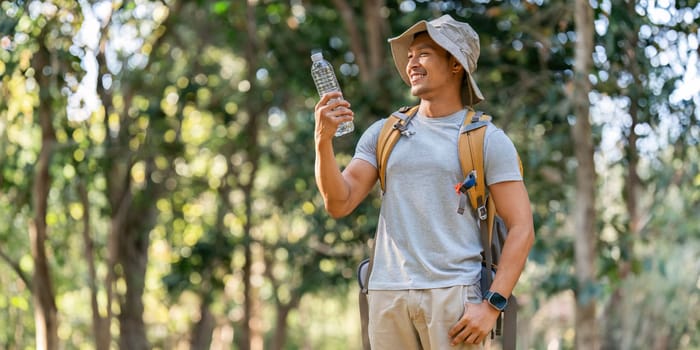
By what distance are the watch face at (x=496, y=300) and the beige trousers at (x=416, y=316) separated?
0.06 m

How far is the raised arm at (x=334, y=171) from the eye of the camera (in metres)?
3.02

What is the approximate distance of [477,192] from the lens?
3115 mm

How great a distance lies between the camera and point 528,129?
8461mm

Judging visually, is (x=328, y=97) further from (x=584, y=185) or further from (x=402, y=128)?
(x=584, y=185)

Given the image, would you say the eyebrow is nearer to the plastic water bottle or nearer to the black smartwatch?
the plastic water bottle

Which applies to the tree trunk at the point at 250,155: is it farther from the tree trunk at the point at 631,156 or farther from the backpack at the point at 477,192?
the backpack at the point at 477,192

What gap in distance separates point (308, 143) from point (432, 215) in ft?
24.2

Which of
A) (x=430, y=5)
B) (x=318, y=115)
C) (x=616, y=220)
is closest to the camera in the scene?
(x=318, y=115)

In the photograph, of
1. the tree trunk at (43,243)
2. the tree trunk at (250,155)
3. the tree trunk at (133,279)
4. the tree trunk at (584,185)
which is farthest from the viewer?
the tree trunk at (133,279)

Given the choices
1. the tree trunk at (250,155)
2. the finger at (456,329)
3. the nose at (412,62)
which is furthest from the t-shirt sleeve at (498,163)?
the tree trunk at (250,155)

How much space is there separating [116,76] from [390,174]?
6783mm

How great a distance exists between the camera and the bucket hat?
3.17 metres

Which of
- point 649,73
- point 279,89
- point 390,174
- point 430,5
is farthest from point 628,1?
point 279,89

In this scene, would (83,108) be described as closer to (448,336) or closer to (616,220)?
(616,220)
